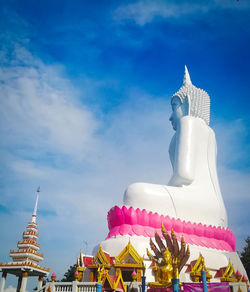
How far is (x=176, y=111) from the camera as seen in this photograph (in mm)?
21688

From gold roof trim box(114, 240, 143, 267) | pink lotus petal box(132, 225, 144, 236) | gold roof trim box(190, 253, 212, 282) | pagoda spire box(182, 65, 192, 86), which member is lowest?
gold roof trim box(190, 253, 212, 282)

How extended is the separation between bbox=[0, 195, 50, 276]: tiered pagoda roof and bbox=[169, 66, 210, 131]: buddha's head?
12.6 meters

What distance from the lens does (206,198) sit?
1705cm

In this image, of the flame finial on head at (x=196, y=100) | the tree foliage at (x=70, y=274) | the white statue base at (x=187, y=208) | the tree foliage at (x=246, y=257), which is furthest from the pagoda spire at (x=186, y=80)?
the tree foliage at (x=70, y=274)

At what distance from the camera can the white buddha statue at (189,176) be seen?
15.5 metres

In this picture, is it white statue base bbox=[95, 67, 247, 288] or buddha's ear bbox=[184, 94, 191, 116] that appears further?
buddha's ear bbox=[184, 94, 191, 116]

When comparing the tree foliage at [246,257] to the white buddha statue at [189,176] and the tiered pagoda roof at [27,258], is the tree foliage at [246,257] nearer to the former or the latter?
the white buddha statue at [189,176]

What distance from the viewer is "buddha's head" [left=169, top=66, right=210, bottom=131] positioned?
21297mm

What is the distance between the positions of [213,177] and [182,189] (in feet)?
10.7

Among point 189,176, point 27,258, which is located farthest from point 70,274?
point 189,176

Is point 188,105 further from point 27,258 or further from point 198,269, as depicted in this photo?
point 27,258

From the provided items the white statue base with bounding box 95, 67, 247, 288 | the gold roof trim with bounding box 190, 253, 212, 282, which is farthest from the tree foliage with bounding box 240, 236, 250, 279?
the gold roof trim with bounding box 190, 253, 212, 282

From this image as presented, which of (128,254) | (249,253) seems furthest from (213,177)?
(128,254)

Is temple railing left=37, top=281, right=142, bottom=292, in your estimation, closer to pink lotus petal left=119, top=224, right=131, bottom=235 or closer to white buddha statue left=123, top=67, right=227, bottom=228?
pink lotus petal left=119, top=224, right=131, bottom=235
